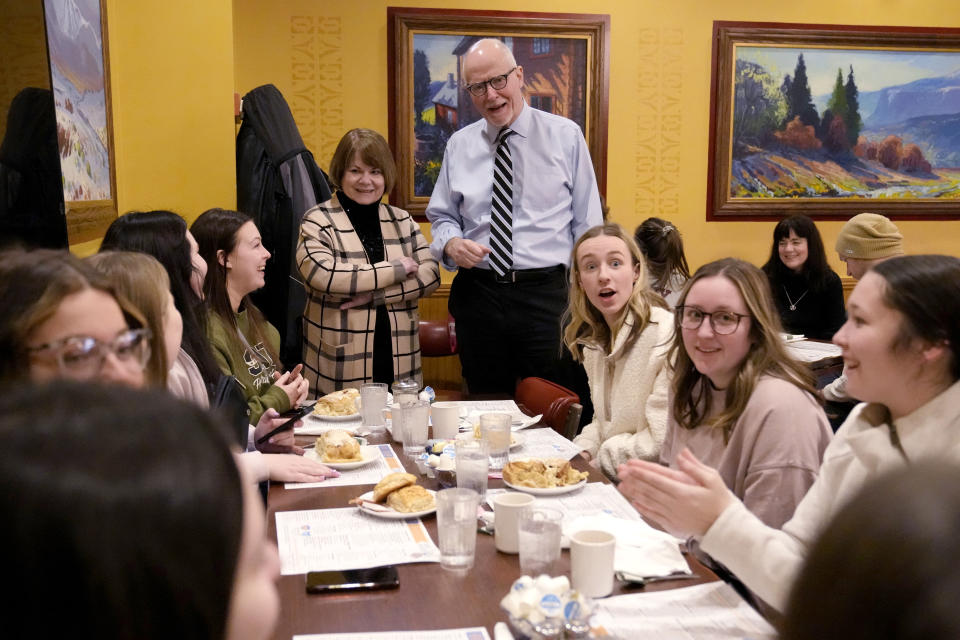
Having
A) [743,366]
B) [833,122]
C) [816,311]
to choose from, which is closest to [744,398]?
[743,366]

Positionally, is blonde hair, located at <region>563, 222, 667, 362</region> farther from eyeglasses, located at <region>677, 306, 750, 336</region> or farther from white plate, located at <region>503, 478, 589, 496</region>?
white plate, located at <region>503, 478, 589, 496</region>

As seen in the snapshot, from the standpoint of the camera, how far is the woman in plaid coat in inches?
153

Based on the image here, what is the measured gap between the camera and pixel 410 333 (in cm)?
411

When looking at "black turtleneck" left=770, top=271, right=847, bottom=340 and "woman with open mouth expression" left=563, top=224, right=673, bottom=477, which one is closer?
"woman with open mouth expression" left=563, top=224, right=673, bottom=477

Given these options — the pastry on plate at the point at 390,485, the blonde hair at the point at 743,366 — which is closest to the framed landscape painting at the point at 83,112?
the pastry on plate at the point at 390,485

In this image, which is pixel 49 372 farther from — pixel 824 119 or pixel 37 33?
pixel 824 119

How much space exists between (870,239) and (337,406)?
3.19m

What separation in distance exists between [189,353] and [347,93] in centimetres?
337

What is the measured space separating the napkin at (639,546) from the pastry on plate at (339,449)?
28.1 inches

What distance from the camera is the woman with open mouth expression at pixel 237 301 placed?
10.4 ft

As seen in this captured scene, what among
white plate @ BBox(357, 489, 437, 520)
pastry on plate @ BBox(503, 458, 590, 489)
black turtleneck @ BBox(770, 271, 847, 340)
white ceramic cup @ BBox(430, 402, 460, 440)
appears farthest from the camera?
black turtleneck @ BBox(770, 271, 847, 340)

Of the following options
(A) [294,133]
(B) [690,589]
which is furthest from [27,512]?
(A) [294,133]

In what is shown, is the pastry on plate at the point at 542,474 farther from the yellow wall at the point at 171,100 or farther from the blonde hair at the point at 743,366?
the yellow wall at the point at 171,100

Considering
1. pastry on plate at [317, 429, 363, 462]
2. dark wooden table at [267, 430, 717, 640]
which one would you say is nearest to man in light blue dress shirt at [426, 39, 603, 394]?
pastry on plate at [317, 429, 363, 462]
